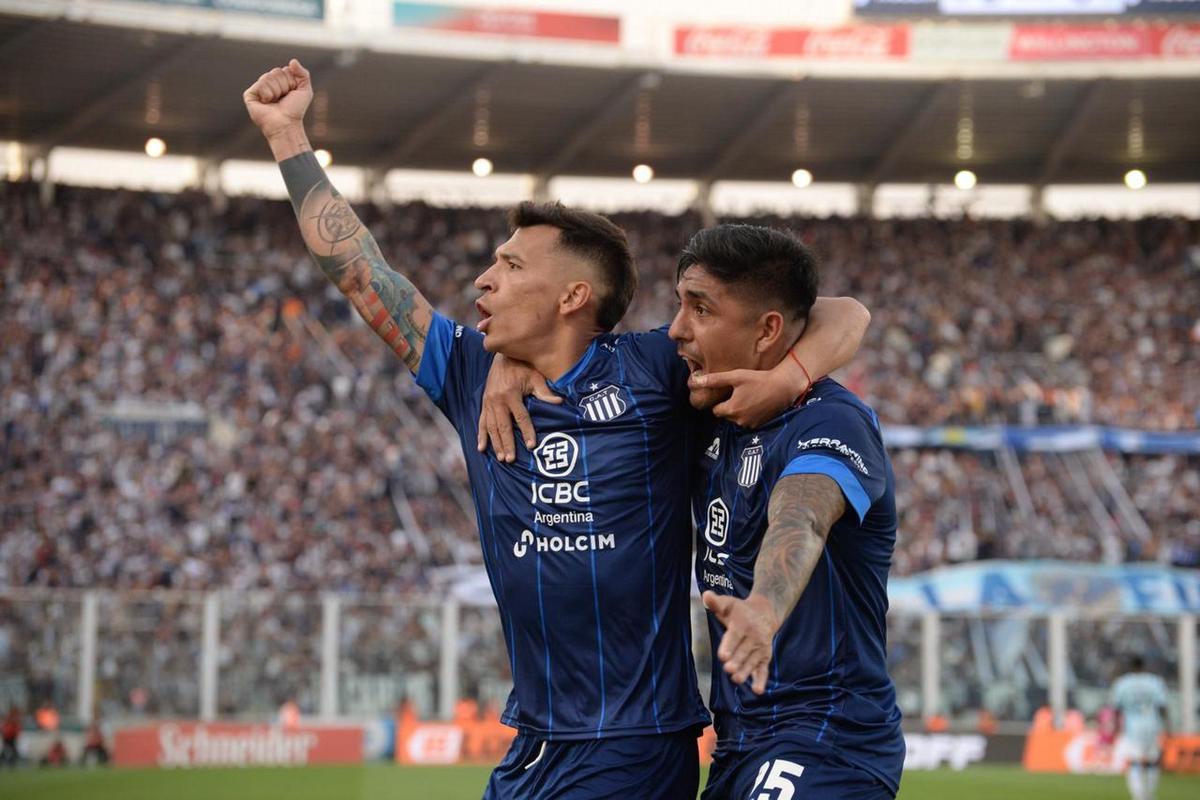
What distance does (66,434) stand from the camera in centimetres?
2553

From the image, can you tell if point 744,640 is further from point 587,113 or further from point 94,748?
point 587,113

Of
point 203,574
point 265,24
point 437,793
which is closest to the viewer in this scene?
point 437,793

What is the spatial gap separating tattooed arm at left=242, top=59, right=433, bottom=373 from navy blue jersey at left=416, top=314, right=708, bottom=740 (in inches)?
19.8

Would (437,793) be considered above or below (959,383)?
below

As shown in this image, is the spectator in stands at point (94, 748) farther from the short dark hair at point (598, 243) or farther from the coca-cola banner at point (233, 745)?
the short dark hair at point (598, 243)

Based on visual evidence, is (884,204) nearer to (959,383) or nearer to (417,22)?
(959,383)

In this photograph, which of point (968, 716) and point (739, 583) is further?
point (968, 716)

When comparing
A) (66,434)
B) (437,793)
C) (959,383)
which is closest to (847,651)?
(437,793)

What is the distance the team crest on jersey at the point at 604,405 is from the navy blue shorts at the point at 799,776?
987 millimetres

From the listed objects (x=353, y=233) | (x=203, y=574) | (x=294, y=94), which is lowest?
(x=203, y=574)

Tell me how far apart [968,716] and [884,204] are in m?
15.9

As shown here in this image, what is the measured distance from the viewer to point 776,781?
12.5 feet

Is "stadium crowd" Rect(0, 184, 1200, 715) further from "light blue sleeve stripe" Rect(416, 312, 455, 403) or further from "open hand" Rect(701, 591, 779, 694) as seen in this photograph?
"open hand" Rect(701, 591, 779, 694)

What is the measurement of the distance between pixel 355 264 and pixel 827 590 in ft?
5.75
